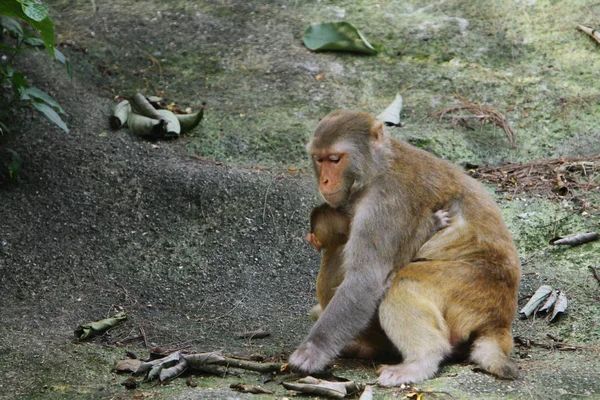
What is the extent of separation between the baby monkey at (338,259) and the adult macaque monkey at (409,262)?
7cm

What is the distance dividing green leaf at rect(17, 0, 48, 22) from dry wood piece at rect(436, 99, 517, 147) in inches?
196

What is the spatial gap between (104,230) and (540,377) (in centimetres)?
433

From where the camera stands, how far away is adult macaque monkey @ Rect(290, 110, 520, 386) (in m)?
5.27

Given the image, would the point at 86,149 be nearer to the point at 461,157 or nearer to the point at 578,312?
the point at 461,157

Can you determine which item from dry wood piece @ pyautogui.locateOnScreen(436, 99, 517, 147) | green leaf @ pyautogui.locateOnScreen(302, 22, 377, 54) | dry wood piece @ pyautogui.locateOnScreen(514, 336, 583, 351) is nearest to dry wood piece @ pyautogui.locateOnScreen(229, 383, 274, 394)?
dry wood piece @ pyautogui.locateOnScreen(514, 336, 583, 351)

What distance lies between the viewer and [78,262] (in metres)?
7.33

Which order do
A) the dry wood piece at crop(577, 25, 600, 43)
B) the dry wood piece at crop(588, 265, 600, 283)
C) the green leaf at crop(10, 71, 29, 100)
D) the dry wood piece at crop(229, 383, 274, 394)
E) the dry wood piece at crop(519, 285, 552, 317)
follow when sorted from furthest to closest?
the dry wood piece at crop(577, 25, 600, 43) → the green leaf at crop(10, 71, 29, 100) → the dry wood piece at crop(588, 265, 600, 283) → the dry wood piece at crop(519, 285, 552, 317) → the dry wood piece at crop(229, 383, 274, 394)

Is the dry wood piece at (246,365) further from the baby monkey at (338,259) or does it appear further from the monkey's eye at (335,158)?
the monkey's eye at (335,158)

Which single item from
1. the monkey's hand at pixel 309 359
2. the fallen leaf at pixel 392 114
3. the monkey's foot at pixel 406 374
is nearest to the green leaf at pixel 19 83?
the monkey's hand at pixel 309 359

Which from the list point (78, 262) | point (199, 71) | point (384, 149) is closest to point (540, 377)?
point (384, 149)

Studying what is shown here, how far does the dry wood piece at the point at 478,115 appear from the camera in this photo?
30.6 feet

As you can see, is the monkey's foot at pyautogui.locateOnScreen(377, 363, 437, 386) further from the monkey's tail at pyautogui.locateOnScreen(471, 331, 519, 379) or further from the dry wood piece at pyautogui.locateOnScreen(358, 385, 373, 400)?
the monkey's tail at pyautogui.locateOnScreen(471, 331, 519, 379)

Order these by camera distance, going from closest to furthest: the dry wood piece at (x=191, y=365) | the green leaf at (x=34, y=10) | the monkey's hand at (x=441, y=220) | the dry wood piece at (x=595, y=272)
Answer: the dry wood piece at (x=191, y=365) < the monkey's hand at (x=441, y=220) < the green leaf at (x=34, y=10) < the dry wood piece at (x=595, y=272)

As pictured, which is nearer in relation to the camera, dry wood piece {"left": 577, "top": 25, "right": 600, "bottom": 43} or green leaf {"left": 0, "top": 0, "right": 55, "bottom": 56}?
green leaf {"left": 0, "top": 0, "right": 55, "bottom": 56}
